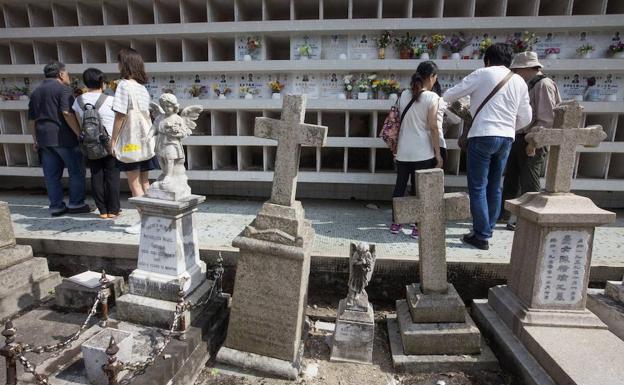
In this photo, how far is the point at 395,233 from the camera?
442cm

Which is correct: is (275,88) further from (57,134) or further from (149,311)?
(149,311)

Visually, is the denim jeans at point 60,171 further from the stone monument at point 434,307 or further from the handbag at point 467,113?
the handbag at point 467,113

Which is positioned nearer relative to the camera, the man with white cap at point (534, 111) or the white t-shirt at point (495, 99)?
the white t-shirt at point (495, 99)

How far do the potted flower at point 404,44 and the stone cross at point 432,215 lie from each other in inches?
122

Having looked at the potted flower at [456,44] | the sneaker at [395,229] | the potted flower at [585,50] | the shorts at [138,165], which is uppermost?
the potted flower at [456,44]

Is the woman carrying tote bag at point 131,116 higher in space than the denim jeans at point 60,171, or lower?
higher

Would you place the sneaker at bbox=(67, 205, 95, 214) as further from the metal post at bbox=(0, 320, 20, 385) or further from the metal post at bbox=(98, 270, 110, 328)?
the metal post at bbox=(0, 320, 20, 385)

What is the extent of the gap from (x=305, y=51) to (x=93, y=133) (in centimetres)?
319

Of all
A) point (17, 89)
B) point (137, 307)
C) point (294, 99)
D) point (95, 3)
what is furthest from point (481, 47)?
point (17, 89)

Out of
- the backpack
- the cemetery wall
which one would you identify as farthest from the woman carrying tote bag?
the cemetery wall

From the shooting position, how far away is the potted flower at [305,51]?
5.44 metres

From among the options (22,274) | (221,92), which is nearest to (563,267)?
(22,274)

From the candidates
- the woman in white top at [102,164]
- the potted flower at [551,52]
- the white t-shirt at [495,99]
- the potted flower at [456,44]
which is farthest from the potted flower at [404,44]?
→ the woman in white top at [102,164]

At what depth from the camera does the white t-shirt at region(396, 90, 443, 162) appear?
3.97 meters
